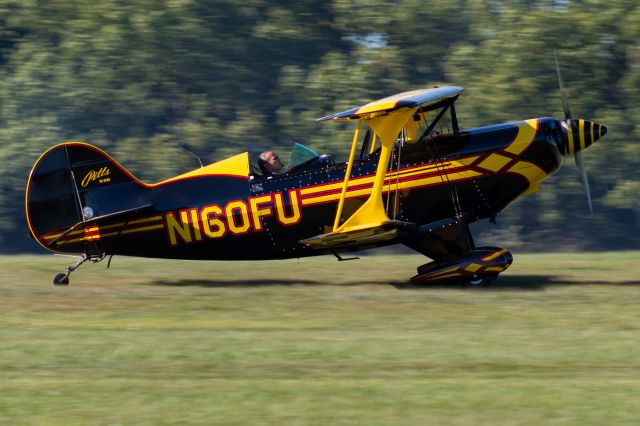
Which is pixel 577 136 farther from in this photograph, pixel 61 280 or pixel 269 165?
pixel 61 280

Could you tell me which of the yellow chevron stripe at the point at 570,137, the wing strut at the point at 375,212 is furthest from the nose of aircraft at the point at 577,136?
the wing strut at the point at 375,212

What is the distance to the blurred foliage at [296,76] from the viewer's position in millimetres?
29328

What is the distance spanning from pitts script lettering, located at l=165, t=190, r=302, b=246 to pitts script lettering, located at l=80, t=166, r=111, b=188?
1182 millimetres

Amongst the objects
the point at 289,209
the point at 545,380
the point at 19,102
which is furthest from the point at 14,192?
the point at 545,380

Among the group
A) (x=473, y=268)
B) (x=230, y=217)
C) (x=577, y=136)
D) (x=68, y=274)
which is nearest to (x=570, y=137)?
(x=577, y=136)

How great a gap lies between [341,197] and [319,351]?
5317 mm

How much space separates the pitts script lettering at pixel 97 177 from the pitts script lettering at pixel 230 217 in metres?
1.18

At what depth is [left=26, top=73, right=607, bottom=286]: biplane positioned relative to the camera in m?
15.2

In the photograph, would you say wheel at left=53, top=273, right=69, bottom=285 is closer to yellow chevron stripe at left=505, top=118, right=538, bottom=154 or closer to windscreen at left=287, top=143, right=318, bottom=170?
windscreen at left=287, top=143, right=318, bottom=170

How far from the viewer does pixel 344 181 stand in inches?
606

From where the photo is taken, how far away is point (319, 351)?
33.7 ft

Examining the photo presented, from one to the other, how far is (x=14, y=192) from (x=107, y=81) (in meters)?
4.74

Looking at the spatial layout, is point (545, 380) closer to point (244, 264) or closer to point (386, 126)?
point (386, 126)

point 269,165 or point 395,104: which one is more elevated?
point 395,104
